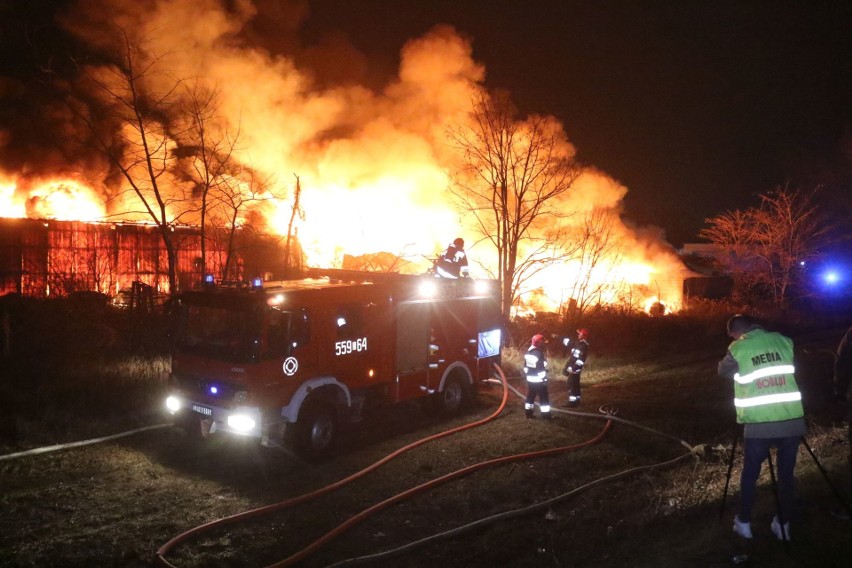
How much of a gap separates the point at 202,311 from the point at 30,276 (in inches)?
636

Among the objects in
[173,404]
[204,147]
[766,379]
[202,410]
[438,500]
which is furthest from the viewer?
[204,147]

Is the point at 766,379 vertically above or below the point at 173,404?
above

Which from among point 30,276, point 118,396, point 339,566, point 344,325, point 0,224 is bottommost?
point 339,566

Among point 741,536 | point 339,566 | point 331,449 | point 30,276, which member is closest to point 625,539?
point 741,536

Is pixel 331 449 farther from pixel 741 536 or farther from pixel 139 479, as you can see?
pixel 741 536

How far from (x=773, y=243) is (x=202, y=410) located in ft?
78.8

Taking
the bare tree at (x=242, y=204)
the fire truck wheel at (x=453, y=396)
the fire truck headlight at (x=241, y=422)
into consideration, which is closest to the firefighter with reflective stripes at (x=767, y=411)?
the fire truck headlight at (x=241, y=422)

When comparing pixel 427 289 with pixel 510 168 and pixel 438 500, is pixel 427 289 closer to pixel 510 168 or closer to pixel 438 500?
pixel 438 500

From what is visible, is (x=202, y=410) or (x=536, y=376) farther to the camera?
(x=536, y=376)

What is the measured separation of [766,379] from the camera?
5.00 metres

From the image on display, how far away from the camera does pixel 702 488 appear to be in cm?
651

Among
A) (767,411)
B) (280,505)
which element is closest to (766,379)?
(767,411)

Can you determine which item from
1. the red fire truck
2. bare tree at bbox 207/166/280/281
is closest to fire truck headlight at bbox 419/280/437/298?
the red fire truck

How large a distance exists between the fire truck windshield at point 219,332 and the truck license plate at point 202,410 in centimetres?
65
